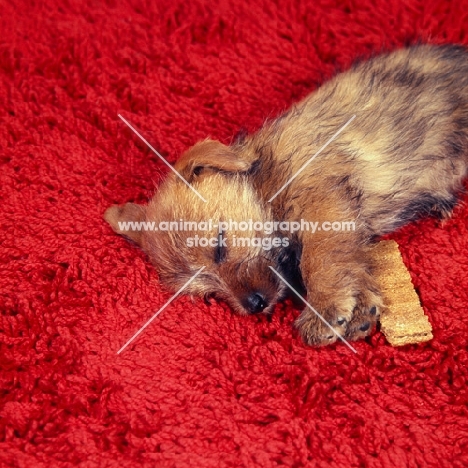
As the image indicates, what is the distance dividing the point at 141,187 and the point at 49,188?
424 millimetres

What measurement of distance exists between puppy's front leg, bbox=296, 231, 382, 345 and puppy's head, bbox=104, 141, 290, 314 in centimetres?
14

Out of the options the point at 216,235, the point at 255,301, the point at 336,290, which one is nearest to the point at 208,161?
the point at 216,235

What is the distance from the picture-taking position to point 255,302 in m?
2.16

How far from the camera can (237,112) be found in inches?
117

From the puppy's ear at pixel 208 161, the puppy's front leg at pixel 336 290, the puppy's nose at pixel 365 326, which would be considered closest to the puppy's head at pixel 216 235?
the puppy's ear at pixel 208 161

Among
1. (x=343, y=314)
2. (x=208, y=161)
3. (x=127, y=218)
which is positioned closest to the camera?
(x=343, y=314)

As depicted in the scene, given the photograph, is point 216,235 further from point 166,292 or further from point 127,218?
point 127,218

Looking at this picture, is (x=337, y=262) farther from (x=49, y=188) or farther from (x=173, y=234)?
(x=49, y=188)

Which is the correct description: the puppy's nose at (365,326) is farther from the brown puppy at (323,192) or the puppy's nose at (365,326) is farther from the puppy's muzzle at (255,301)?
the puppy's muzzle at (255,301)

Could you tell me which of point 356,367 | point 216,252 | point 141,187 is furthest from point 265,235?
point 141,187

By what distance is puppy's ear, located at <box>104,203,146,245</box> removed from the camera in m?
2.46

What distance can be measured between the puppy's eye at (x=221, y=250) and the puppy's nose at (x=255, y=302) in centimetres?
19

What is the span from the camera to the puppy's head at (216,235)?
2.20m

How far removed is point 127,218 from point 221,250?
486mm
